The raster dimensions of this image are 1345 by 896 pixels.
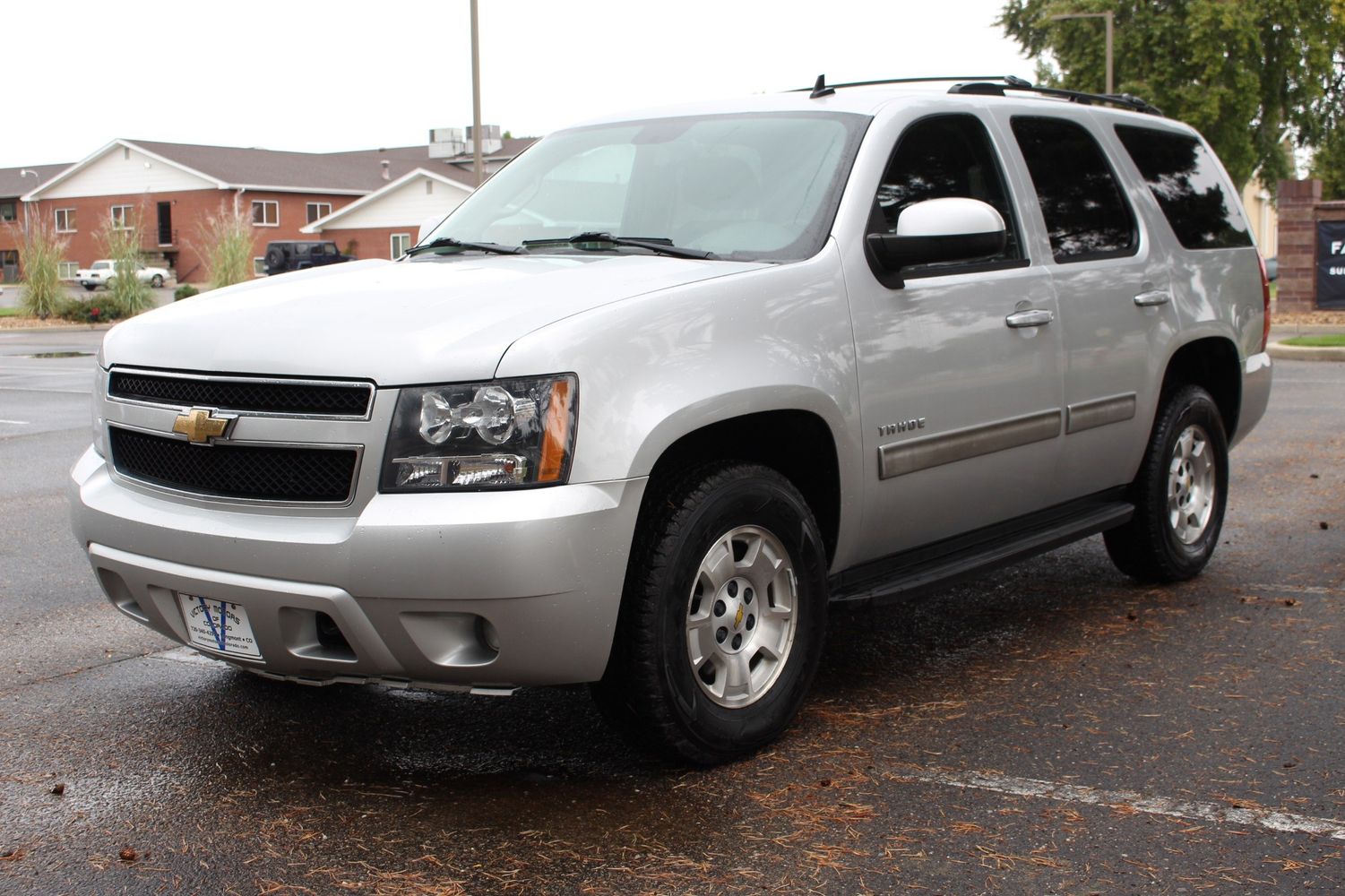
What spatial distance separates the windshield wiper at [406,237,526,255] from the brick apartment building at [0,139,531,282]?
57685 millimetres

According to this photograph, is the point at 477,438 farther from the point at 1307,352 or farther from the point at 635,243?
the point at 1307,352

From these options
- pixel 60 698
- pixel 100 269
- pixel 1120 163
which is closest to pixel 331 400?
pixel 60 698

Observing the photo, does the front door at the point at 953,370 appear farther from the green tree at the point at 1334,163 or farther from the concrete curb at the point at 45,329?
the green tree at the point at 1334,163

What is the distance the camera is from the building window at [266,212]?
66.8 m

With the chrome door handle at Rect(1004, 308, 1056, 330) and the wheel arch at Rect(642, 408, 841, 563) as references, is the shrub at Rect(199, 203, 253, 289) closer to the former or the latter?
the chrome door handle at Rect(1004, 308, 1056, 330)

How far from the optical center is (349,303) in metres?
3.95

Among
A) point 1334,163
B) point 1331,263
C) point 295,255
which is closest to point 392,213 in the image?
point 295,255

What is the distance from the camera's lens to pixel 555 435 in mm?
3520

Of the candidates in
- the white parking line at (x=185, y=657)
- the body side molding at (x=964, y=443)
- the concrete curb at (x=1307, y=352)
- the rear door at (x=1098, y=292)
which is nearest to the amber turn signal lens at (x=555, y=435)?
the body side molding at (x=964, y=443)

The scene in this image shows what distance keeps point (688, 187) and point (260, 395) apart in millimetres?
1740

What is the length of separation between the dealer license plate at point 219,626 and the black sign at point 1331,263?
79.4 ft

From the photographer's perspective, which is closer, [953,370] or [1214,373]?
[953,370]

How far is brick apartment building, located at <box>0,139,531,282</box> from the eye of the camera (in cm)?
6544

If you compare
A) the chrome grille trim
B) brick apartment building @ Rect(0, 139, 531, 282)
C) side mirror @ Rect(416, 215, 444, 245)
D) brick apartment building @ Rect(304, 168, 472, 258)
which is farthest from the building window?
the chrome grille trim
